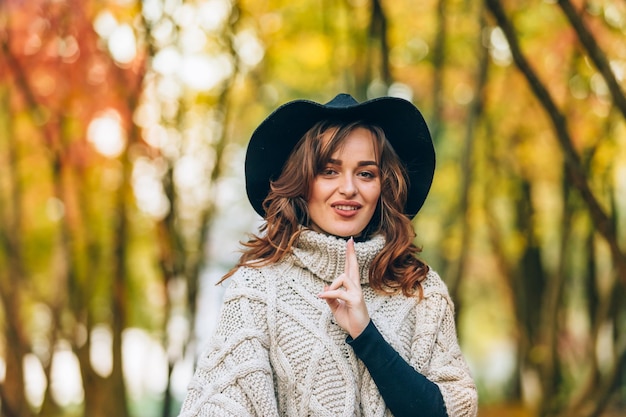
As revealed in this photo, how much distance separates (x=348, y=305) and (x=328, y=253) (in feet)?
0.81

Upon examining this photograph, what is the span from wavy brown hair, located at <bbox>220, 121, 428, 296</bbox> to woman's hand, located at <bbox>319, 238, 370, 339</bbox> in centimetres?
25

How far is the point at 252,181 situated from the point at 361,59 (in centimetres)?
546

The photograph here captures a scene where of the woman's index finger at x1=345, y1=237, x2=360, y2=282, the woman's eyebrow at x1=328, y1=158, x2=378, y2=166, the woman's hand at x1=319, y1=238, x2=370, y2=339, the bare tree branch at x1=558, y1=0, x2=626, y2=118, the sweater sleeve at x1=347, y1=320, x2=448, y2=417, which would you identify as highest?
the bare tree branch at x1=558, y1=0, x2=626, y2=118

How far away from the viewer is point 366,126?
9.20 feet

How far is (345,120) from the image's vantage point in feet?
9.19

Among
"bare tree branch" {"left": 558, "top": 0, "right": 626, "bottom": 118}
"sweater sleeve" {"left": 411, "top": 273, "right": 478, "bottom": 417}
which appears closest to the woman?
"sweater sleeve" {"left": 411, "top": 273, "right": 478, "bottom": 417}

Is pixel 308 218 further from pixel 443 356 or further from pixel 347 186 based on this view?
pixel 443 356

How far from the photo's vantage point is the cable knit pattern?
251cm

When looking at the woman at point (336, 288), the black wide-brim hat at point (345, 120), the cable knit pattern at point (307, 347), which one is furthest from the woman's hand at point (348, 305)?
the black wide-brim hat at point (345, 120)

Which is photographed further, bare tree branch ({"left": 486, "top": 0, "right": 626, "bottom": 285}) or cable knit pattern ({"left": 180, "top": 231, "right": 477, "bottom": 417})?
bare tree branch ({"left": 486, "top": 0, "right": 626, "bottom": 285})

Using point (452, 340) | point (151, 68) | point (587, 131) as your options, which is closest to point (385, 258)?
point (452, 340)

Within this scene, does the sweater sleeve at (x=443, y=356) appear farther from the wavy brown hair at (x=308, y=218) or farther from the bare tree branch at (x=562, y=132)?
the bare tree branch at (x=562, y=132)

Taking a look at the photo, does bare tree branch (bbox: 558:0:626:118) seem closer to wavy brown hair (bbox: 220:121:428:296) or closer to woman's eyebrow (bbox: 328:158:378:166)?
wavy brown hair (bbox: 220:121:428:296)

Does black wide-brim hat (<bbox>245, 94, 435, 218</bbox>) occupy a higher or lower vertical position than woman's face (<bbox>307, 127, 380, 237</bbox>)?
higher
